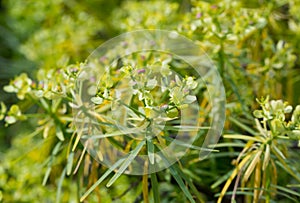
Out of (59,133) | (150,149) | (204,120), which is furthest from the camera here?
(204,120)

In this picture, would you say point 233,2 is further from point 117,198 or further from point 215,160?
point 117,198

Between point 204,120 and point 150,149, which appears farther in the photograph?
point 204,120

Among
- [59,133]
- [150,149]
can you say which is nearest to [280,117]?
[150,149]

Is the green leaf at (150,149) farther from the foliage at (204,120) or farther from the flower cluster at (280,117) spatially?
the flower cluster at (280,117)

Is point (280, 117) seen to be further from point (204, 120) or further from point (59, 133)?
point (59, 133)

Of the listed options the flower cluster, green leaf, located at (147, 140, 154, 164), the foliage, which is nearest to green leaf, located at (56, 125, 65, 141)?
the foliage

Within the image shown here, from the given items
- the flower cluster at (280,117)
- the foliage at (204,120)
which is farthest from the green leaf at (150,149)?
the flower cluster at (280,117)

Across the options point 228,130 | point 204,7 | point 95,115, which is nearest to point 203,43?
point 204,7

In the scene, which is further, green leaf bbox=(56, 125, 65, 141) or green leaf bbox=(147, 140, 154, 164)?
green leaf bbox=(56, 125, 65, 141)

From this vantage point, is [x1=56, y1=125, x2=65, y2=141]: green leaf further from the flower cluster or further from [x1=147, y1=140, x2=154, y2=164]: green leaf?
the flower cluster
